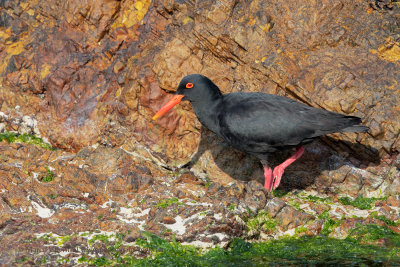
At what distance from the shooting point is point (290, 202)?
748 cm

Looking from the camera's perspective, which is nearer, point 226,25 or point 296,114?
point 296,114

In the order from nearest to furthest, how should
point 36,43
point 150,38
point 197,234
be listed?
point 197,234 < point 150,38 < point 36,43

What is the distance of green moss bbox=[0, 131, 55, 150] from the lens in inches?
358

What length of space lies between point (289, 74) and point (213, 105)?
1513mm

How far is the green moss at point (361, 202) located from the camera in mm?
7242

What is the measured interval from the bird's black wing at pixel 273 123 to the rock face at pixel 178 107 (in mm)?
624

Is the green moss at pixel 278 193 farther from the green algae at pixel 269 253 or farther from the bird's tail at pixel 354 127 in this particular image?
the bird's tail at pixel 354 127

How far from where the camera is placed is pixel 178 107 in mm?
8773

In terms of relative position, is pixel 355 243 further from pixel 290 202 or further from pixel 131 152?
pixel 131 152

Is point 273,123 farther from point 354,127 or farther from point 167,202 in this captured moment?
point 167,202

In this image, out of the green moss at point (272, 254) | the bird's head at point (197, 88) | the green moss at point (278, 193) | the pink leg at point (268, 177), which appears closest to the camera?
the green moss at point (272, 254)

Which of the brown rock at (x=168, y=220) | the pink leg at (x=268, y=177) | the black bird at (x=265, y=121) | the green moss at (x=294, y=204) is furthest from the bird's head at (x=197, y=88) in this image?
the brown rock at (x=168, y=220)

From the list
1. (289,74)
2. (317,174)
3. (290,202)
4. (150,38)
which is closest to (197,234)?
(290,202)

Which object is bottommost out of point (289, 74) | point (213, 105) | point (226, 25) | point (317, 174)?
point (317, 174)
